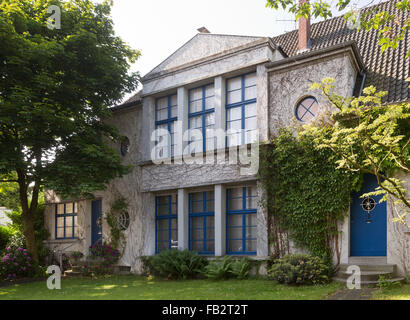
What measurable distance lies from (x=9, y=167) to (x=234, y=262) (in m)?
7.73

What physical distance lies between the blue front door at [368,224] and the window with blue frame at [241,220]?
3071mm

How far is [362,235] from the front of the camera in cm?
1080

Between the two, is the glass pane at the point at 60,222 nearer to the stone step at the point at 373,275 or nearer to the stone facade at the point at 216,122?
the stone facade at the point at 216,122

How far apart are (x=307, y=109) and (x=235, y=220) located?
14.3 ft

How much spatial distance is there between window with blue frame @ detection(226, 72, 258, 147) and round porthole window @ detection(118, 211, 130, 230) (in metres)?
5.54

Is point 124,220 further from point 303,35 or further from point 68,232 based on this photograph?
point 303,35

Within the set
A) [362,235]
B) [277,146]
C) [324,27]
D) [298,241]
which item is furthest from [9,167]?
[324,27]

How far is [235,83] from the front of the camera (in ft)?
45.0

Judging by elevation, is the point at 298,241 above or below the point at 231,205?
below

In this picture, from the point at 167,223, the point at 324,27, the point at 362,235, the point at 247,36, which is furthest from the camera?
the point at 324,27

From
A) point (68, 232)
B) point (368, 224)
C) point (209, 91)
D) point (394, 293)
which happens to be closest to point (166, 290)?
point (394, 293)

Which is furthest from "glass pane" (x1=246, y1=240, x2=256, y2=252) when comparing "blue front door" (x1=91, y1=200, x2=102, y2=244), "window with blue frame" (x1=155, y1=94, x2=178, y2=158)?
"blue front door" (x1=91, y1=200, x2=102, y2=244)

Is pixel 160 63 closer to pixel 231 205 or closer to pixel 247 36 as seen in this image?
pixel 247 36
